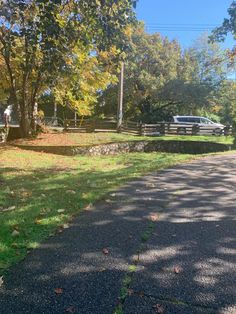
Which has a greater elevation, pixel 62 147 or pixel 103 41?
pixel 103 41

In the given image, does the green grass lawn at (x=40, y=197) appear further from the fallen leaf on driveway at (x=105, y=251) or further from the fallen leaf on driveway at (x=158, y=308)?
the fallen leaf on driveway at (x=158, y=308)

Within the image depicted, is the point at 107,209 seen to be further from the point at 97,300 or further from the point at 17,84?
the point at 17,84

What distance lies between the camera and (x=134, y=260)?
389cm

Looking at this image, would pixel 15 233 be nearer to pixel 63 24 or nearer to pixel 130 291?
pixel 130 291

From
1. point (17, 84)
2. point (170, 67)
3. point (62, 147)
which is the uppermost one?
point (170, 67)

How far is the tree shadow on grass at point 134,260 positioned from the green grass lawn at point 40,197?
0.47 ft

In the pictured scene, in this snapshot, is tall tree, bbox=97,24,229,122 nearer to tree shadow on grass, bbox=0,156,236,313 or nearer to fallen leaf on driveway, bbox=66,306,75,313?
tree shadow on grass, bbox=0,156,236,313

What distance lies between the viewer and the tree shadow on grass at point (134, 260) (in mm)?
3066

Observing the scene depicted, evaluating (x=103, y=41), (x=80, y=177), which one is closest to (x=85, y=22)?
(x=103, y=41)

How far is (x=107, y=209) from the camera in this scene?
5.92m

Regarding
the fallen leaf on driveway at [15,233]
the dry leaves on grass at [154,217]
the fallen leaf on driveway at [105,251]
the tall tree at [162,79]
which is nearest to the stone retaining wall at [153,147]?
the dry leaves on grass at [154,217]

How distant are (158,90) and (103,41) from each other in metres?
31.9

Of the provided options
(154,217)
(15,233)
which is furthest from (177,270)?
(15,233)

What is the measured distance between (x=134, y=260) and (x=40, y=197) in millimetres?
3198
